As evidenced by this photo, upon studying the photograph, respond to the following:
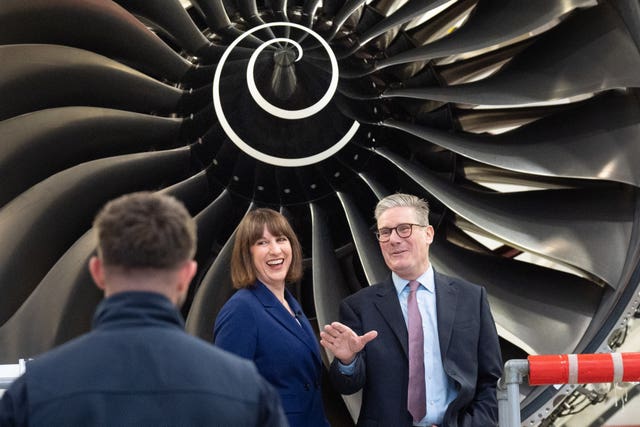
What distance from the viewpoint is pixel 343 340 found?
2.59 metres

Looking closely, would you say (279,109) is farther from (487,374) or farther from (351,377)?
(487,374)

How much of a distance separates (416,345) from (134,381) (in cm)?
141

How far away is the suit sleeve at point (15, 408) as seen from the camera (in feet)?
4.71

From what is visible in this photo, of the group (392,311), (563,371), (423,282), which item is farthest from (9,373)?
(563,371)

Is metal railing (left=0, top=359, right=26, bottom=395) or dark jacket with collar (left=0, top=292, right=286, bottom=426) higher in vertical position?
dark jacket with collar (left=0, top=292, right=286, bottom=426)

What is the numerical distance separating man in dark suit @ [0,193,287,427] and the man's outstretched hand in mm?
1013

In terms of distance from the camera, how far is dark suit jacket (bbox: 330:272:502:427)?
2695 mm

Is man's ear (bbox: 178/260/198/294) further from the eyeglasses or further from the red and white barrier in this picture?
the red and white barrier

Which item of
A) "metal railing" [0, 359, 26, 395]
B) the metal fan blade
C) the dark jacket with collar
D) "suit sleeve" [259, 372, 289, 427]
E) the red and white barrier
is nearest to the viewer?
the dark jacket with collar

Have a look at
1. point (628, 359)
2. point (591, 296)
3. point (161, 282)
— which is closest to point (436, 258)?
point (591, 296)

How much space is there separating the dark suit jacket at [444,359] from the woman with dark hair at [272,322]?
126mm

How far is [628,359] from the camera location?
2.79m

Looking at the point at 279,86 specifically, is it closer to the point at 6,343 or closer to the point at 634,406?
the point at 6,343

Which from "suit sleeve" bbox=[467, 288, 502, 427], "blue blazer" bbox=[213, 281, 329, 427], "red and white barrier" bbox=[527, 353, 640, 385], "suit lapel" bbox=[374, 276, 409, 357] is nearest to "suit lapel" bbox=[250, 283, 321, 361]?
"blue blazer" bbox=[213, 281, 329, 427]
